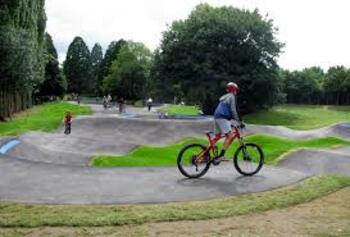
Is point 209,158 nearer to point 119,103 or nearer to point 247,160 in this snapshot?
point 247,160

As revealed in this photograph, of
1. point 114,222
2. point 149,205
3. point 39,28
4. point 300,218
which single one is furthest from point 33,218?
A: point 39,28

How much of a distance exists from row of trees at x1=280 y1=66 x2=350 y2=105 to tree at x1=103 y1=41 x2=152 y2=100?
29.4m

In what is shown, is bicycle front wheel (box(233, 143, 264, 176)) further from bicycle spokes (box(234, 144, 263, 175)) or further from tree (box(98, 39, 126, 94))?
tree (box(98, 39, 126, 94))

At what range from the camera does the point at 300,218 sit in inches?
348

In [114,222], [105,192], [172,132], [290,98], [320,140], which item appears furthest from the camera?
[290,98]

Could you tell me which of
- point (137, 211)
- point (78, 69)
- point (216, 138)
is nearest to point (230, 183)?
point (216, 138)

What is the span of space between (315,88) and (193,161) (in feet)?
348

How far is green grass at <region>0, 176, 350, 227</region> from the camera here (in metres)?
8.20

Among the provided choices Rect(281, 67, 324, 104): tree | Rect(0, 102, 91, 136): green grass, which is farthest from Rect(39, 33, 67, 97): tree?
Rect(0, 102, 91, 136): green grass

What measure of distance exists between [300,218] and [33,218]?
3973mm

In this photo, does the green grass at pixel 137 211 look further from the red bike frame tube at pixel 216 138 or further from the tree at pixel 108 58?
the tree at pixel 108 58

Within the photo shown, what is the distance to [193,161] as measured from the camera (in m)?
12.2

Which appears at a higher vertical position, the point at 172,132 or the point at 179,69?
the point at 179,69

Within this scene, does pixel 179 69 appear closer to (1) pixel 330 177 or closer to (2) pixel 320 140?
(2) pixel 320 140
